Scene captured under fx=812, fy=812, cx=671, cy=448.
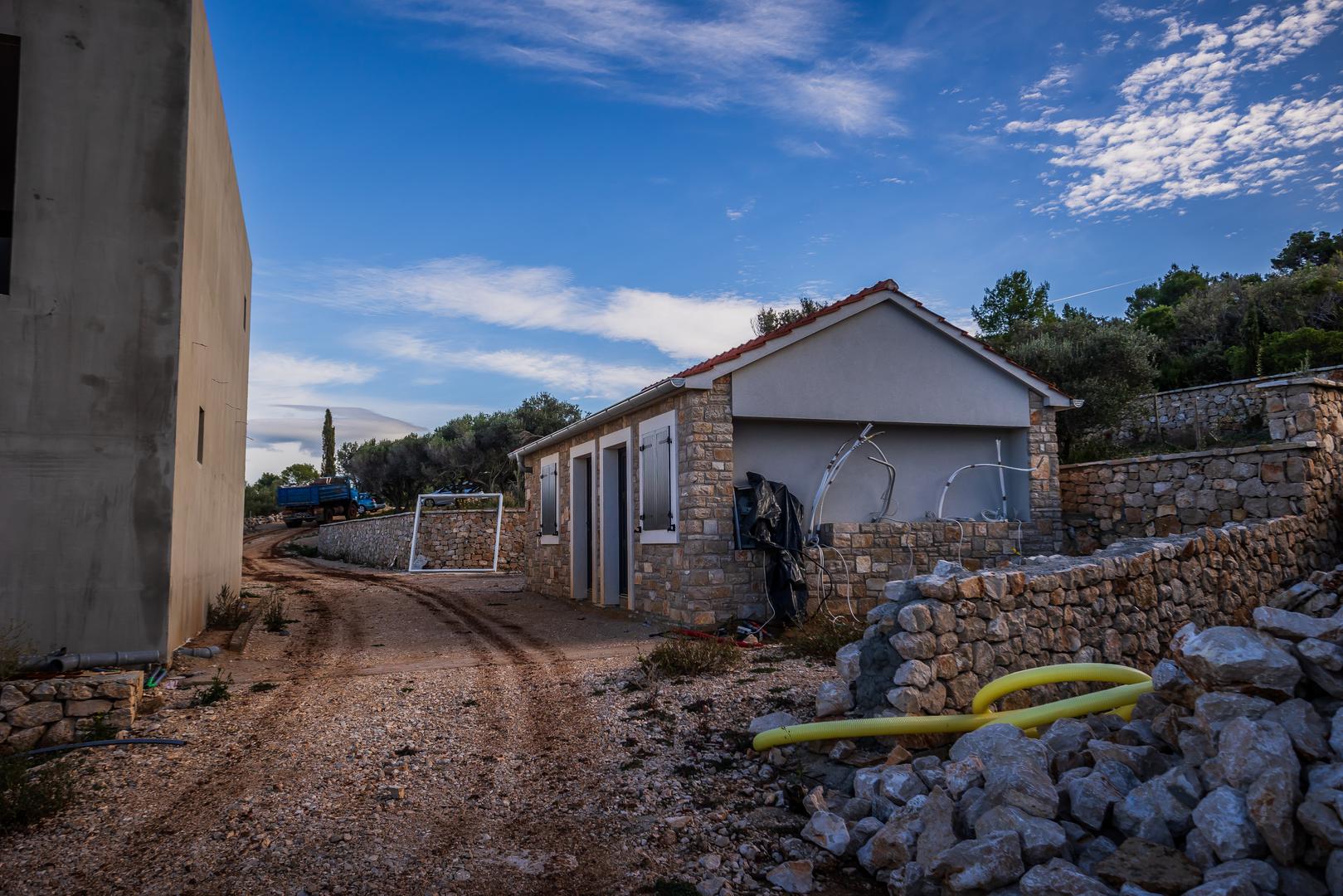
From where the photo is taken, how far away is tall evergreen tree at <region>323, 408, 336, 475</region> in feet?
155

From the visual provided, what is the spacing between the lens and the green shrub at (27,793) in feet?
13.5

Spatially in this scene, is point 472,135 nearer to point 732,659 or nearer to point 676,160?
point 676,160

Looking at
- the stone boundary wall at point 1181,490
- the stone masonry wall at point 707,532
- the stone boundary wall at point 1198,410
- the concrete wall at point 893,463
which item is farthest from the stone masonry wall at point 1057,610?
the stone boundary wall at point 1198,410

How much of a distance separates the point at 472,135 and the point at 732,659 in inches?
373

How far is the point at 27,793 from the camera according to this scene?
4.21 m

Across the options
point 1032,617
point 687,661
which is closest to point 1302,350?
point 1032,617

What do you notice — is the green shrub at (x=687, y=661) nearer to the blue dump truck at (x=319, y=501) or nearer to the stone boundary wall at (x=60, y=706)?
the stone boundary wall at (x=60, y=706)

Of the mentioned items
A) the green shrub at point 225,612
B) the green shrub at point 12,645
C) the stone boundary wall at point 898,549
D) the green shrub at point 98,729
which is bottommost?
the green shrub at point 98,729

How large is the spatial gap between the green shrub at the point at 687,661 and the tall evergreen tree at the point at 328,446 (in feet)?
145

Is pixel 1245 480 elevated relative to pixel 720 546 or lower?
elevated

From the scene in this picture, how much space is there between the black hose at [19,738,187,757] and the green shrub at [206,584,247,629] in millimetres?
4390

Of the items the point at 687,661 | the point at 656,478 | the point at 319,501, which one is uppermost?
the point at 319,501

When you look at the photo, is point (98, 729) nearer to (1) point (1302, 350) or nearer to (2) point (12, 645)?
Answer: (2) point (12, 645)

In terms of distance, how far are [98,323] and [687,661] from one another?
5.55 metres
